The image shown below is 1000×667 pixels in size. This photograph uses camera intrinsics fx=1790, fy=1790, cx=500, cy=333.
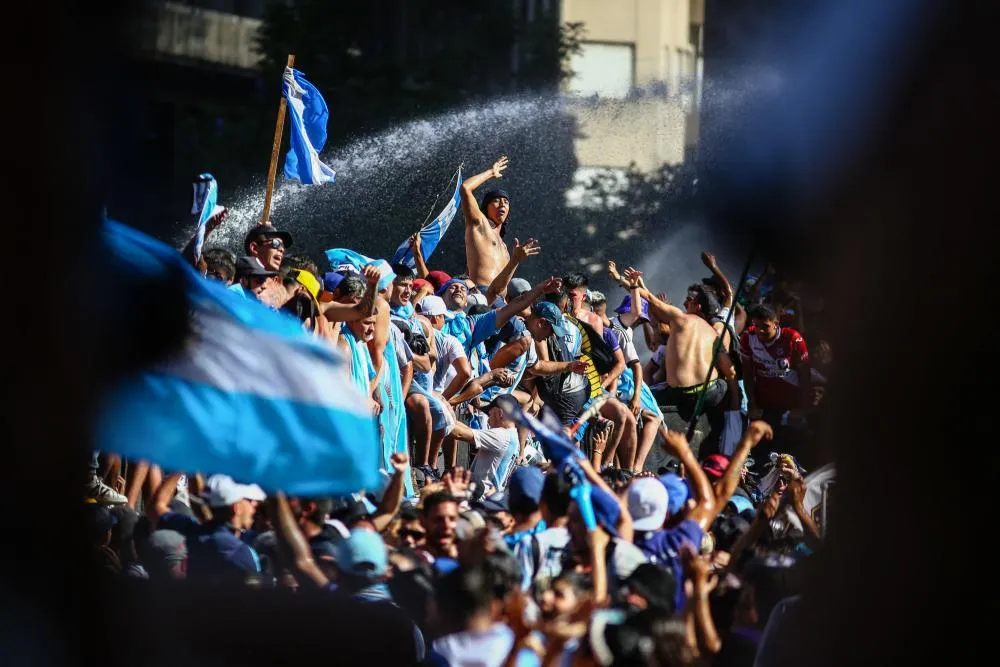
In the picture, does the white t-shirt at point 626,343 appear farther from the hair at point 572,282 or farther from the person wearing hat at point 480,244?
the person wearing hat at point 480,244

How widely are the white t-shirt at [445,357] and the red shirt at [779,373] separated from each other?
2.58 m

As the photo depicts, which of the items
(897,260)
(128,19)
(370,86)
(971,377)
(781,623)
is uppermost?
(370,86)

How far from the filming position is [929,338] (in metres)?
5.09

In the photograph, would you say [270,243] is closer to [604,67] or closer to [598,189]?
[598,189]

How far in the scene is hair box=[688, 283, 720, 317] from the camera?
1233 cm

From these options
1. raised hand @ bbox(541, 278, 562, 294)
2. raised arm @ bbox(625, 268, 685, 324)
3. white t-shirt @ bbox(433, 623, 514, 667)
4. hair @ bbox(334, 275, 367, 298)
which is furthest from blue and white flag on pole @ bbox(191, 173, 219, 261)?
raised arm @ bbox(625, 268, 685, 324)

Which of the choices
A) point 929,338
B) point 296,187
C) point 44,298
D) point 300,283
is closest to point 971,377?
point 929,338

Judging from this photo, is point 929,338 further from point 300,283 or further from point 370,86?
point 370,86

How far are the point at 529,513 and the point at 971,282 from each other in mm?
2275

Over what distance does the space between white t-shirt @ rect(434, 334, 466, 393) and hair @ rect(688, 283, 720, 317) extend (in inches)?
91.3

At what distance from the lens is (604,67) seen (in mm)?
22469

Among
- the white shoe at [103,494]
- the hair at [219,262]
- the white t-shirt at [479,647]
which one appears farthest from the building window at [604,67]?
the white t-shirt at [479,647]

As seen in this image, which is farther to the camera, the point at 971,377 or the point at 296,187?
the point at 296,187

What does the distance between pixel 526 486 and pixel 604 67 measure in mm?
16252
